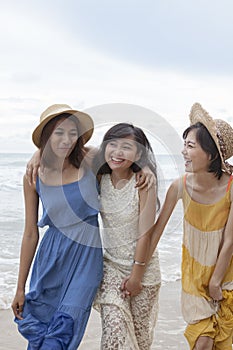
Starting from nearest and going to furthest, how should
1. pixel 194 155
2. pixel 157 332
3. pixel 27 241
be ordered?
pixel 194 155, pixel 27 241, pixel 157 332

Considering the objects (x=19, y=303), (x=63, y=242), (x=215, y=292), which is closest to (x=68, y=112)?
(x=63, y=242)

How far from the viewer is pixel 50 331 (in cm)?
263

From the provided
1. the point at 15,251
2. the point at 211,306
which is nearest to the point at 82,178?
the point at 211,306

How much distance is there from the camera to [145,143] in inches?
105

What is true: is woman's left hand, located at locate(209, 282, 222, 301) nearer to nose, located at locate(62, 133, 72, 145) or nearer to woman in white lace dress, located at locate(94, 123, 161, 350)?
woman in white lace dress, located at locate(94, 123, 161, 350)

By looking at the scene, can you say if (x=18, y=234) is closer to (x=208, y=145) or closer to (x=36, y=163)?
(x=36, y=163)

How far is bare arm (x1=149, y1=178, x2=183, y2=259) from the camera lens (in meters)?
2.75

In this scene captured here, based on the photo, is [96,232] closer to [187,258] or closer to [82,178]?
[82,178]

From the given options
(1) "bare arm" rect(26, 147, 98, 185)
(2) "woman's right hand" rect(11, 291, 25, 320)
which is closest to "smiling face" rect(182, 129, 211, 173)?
(1) "bare arm" rect(26, 147, 98, 185)

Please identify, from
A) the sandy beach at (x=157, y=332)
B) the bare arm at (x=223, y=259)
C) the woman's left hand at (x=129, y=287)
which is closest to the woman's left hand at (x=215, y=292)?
the bare arm at (x=223, y=259)

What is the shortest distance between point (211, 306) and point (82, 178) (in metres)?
0.95

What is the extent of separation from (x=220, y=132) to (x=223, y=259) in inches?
25.1

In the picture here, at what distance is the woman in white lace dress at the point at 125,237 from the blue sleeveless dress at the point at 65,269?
7cm

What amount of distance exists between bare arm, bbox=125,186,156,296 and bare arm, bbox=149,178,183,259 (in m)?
0.07
